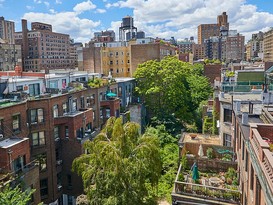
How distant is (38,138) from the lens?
87.2 feet

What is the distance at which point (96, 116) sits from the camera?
37156mm

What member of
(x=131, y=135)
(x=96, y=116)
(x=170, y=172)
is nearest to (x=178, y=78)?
(x=96, y=116)

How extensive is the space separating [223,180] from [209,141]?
29.8 ft

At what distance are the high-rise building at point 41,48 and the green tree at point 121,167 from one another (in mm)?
124279

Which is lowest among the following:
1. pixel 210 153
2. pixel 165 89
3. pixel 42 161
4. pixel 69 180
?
pixel 69 180

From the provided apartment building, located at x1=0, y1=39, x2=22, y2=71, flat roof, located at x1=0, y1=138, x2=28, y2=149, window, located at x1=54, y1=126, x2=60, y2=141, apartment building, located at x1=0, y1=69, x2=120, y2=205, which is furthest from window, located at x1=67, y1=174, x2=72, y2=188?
apartment building, located at x1=0, y1=39, x2=22, y2=71

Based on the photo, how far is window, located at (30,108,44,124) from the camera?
26.0 m

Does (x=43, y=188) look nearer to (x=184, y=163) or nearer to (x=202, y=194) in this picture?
(x=184, y=163)

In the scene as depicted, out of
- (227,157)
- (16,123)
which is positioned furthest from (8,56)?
(227,157)

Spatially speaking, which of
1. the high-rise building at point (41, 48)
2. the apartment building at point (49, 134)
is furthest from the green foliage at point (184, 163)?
the high-rise building at point (41, 48)

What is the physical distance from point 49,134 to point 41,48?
427ft

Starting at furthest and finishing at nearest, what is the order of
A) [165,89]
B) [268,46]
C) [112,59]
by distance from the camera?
1. [268,46]
2. [112,59]
3. [165,89]

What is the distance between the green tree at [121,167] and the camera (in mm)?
18172

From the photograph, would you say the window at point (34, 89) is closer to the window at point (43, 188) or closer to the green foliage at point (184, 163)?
the window at point (43, 188)
